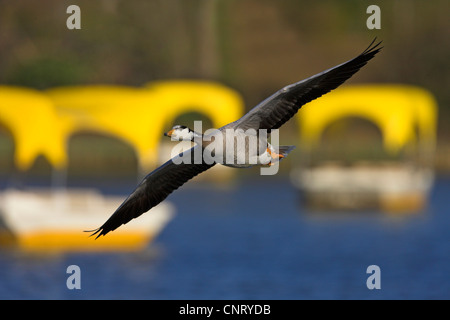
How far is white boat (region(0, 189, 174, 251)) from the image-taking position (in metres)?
29.2

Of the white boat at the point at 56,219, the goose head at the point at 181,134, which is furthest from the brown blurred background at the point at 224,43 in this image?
the goose head at the point at 181,134

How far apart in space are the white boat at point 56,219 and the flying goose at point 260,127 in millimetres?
16760

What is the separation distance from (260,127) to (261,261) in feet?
73.7

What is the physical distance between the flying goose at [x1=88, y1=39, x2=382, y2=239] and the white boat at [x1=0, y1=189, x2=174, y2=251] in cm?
1676

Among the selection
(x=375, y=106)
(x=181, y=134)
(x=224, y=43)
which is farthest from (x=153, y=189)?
(x=224, y=43)

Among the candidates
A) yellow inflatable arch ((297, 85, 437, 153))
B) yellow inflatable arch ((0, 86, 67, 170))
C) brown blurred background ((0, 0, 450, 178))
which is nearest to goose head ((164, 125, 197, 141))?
yellow inflatable arch ((0, 86, 67, 170))

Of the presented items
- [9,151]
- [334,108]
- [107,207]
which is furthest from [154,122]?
[9,151]

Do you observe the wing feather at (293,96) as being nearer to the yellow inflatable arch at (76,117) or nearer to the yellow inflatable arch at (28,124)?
the yellow inflatable arch at (76,117)

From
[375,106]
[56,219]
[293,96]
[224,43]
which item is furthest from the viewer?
[224,43]

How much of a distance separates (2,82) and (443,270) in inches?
1559

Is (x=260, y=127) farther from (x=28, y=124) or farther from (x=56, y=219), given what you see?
(x=28, y=124)

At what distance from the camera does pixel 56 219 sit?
2972 cm

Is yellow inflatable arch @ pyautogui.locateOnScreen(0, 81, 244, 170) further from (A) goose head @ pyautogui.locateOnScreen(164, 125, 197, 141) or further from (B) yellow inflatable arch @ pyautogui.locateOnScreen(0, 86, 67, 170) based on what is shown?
(A) goose head @ pyautogui.locateOnScreen(164, 125, 197, 141)
